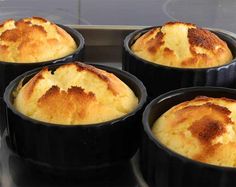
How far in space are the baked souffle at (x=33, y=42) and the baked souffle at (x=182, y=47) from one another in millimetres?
175

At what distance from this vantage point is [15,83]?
99 centimetres

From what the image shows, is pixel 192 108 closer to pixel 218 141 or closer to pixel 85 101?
pixel 218 141

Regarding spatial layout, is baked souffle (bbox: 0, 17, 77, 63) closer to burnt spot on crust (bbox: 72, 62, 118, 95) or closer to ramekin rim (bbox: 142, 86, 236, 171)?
burnt spot on crust (bbox: 72, 62, 118, 95)

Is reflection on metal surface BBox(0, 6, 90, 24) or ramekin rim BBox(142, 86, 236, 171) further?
reflection on metal surface BBox(0, 6, 90, 24)

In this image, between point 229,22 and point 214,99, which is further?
point 229,22

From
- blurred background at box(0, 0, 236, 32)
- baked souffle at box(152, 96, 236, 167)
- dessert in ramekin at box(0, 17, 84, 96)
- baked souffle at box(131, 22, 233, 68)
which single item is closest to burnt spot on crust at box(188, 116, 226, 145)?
baked souffle at box(152, 96, 236, 167)

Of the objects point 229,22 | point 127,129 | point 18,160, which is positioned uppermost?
point 127,129

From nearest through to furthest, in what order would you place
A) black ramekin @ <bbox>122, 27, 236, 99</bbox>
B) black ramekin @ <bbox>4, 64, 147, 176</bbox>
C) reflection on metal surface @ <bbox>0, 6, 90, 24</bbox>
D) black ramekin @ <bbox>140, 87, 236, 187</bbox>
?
black ramekin @ <bbox>140, 87, 236, 187</bbox> → black ramekin @ <bbox>4, 64, 147, 176</bbox> → black ramekin @ <bbox>122, 27, 236, 99</bbox> → reflection on metal surface @ <bbox>0, 6, 90, 24</bbox>

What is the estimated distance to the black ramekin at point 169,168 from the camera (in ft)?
2.47

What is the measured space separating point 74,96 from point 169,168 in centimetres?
24

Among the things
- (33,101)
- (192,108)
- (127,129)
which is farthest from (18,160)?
(192,108)

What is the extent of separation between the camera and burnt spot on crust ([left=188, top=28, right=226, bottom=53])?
1.15 m

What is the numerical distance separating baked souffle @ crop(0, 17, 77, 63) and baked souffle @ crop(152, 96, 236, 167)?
13.7 inches

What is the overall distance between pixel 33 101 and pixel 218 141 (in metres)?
0.35
